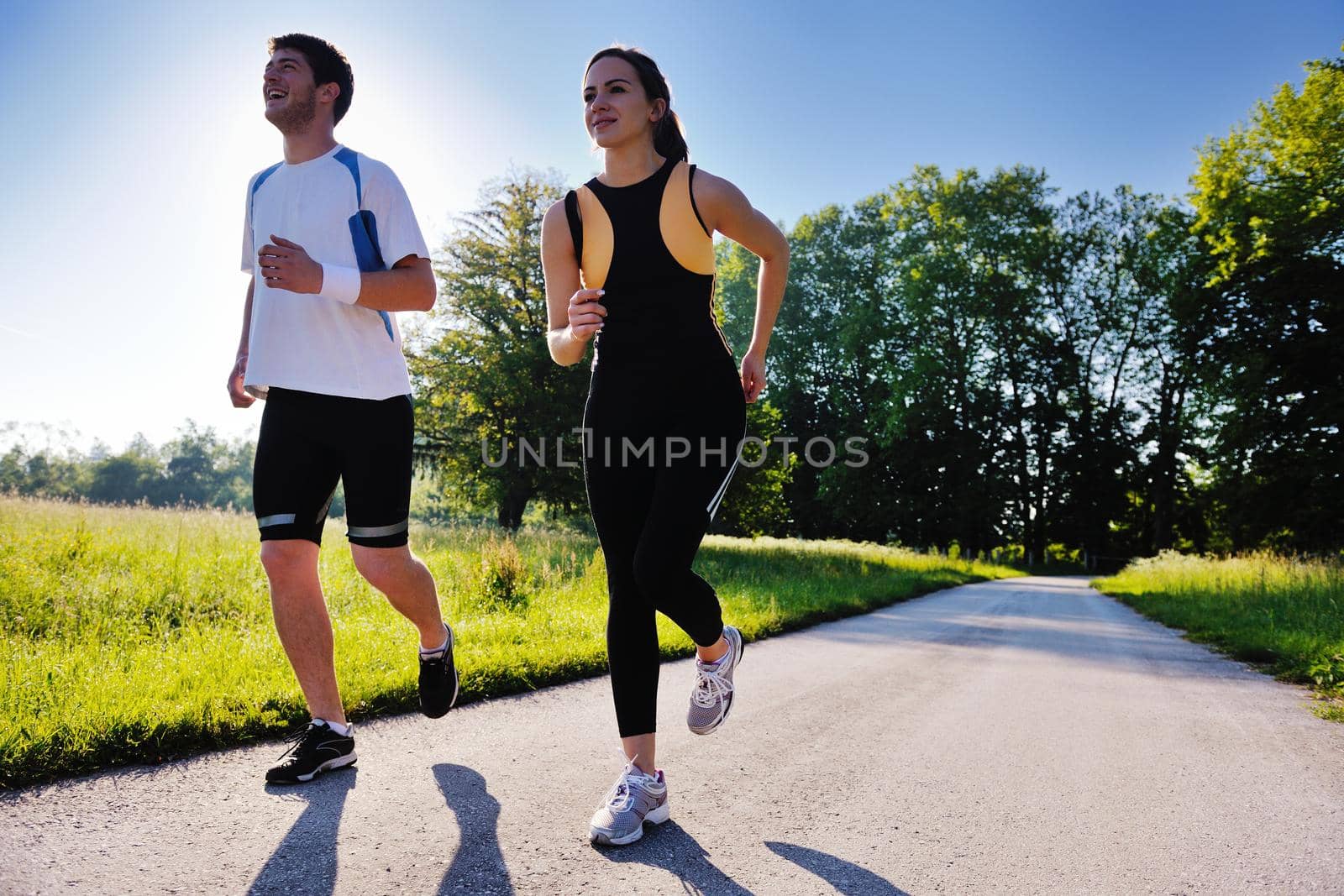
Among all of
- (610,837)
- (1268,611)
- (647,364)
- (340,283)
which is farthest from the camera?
(1268,611)

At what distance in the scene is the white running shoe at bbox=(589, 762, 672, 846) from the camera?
2160mm

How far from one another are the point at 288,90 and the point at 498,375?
592 inches

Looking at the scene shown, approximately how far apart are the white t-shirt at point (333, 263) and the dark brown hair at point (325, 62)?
0.91 feet

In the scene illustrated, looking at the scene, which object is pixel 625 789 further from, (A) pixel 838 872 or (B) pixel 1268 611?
(B) pixel 1268 611

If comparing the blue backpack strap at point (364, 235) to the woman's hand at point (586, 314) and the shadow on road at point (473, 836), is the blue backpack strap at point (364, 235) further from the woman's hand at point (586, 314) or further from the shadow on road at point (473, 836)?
the shadow on road at point (473, 836)

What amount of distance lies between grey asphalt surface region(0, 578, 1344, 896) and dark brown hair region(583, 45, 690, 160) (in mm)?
2171

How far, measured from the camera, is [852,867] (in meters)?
2.05

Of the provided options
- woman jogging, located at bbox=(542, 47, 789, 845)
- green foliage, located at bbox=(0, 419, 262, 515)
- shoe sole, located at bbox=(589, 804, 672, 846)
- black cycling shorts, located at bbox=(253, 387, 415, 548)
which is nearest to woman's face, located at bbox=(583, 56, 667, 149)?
woman jogging, located at bbox=(542, 47, 789, 845)

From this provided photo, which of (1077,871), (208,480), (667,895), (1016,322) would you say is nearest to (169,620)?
(667,895)

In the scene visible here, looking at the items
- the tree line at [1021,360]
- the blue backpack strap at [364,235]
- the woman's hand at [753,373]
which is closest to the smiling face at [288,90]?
the blue backpack strap at [364,235]

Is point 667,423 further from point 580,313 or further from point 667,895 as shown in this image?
point 667,895

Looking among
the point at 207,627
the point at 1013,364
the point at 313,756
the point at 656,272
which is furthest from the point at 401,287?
the point at 1013,364

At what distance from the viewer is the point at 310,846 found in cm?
206

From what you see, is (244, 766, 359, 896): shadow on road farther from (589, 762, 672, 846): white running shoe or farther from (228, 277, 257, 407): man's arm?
(228, 277, 257, 407): man's arm
